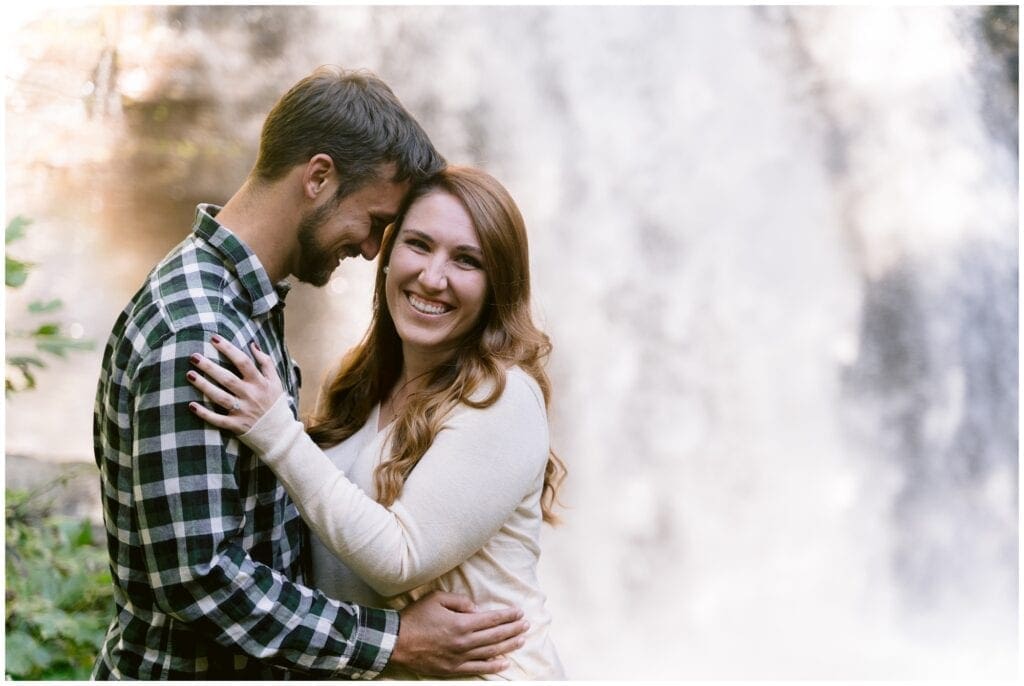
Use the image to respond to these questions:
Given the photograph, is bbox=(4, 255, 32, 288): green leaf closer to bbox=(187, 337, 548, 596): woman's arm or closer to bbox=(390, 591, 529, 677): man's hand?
bbox=(187, 337, 548, 596): woman's arm

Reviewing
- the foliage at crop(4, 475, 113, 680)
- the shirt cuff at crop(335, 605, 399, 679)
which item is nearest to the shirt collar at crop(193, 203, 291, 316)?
the shirt cuff at crop(335, 605, 399, 679)

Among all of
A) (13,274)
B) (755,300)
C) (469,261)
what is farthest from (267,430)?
(755,300)

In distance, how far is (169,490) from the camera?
1412 mm

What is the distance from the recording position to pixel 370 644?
156 cm

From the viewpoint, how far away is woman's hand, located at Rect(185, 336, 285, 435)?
1410 mm

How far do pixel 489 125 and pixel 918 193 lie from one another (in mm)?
2535

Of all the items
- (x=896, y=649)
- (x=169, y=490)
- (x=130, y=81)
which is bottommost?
(x=896, y=649)

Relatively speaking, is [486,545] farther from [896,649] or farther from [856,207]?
[856,207]

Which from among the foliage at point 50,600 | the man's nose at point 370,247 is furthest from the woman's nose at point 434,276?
the foliage at point 50,600

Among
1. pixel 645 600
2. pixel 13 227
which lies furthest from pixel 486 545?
pixel 645 600

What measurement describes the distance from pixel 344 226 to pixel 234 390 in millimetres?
426

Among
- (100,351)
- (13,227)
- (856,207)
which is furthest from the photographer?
(856,207)

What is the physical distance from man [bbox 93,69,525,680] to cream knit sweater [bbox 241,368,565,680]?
0.06 meters

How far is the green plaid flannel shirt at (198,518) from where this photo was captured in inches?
55.8
